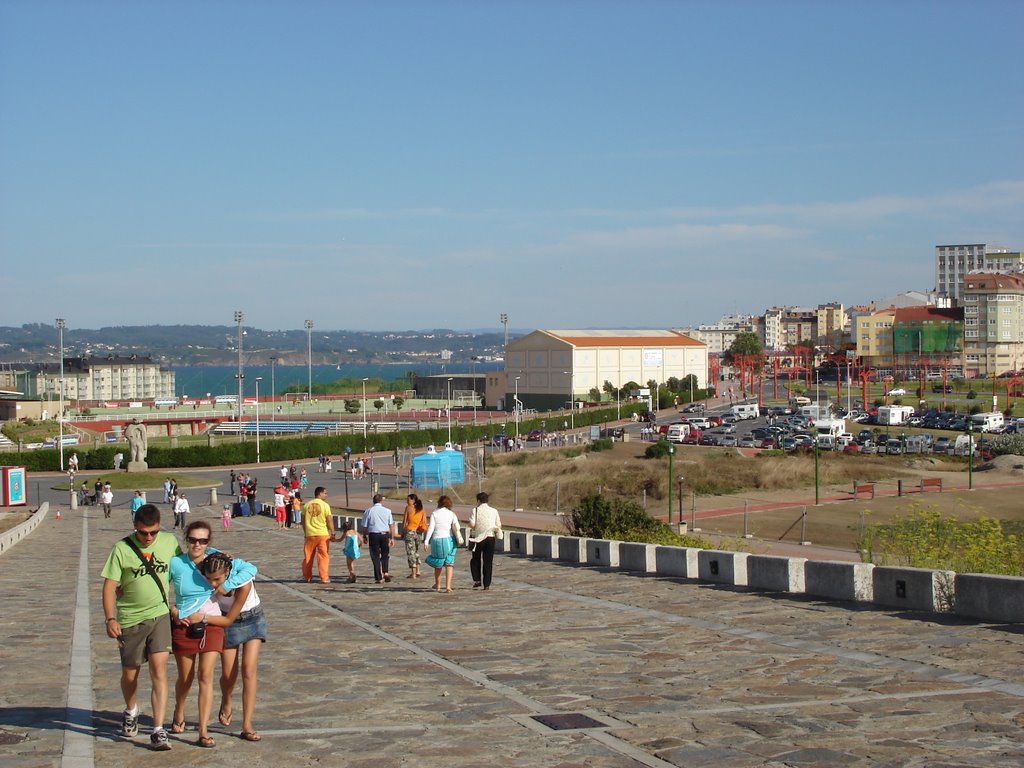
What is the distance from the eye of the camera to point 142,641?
8.06 metres

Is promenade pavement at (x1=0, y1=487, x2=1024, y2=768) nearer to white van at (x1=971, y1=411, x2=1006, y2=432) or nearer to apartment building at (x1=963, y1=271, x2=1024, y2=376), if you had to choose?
white van at (x1=971, y1=411, x2=1006, y2=432)

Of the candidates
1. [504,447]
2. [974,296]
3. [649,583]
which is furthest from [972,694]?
[974,296]

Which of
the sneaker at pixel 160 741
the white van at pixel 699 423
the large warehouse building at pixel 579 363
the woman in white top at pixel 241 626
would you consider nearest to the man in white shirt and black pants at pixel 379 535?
the woman in white top at pixel 241 626

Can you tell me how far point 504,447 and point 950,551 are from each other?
2426 inches

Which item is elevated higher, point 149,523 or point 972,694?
point 149,523

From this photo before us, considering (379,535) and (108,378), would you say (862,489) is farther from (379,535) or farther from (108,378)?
(108,378)

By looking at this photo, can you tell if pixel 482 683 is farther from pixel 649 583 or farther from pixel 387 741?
pixel 649 583

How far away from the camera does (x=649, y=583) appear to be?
16.6 metres

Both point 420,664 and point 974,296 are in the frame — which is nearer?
point 420,664

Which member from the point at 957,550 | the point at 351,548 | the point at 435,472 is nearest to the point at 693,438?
the point at 435,472

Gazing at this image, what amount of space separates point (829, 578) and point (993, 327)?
17809 cm

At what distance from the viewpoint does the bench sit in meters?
48.6

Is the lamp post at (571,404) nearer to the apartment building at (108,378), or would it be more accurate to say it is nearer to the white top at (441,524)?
the white top at (441,524)

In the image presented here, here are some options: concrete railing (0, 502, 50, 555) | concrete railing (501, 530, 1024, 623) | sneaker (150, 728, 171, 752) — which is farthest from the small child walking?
concrete railing (0, 502, 50, 555)
